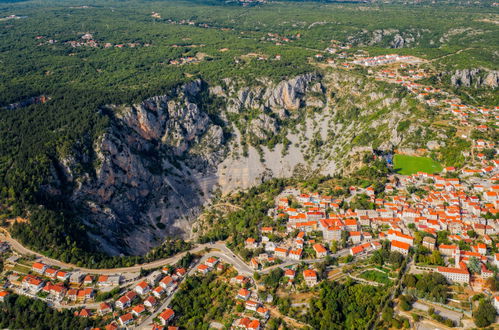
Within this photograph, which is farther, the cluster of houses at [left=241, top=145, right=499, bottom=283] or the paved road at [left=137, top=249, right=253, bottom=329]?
the cluster of houses at [left=241, top=145, right=499, bottom=283]

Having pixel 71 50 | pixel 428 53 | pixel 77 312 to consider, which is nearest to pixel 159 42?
pixel 71 50

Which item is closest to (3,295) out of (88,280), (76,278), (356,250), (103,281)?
(76,278)

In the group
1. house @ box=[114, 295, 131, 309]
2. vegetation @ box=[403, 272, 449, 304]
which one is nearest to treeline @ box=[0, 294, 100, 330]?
house @ box=[114, 295, 131, 309]

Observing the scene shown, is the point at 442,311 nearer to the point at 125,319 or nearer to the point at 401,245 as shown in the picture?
the point at 401,245

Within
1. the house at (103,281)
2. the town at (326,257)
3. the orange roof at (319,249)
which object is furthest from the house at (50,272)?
the orange roof at (319,249)

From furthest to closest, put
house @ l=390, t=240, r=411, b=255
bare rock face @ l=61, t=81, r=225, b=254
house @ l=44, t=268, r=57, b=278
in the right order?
bare rock face @ l=61, t=81, r=225, b=254 < house @ l=390, t=240, r=411, b=255 < house @ l=44, t=268, r=57, b=278

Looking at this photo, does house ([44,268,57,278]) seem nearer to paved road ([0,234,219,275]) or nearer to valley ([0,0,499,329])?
valley ([0,0,499,329])
